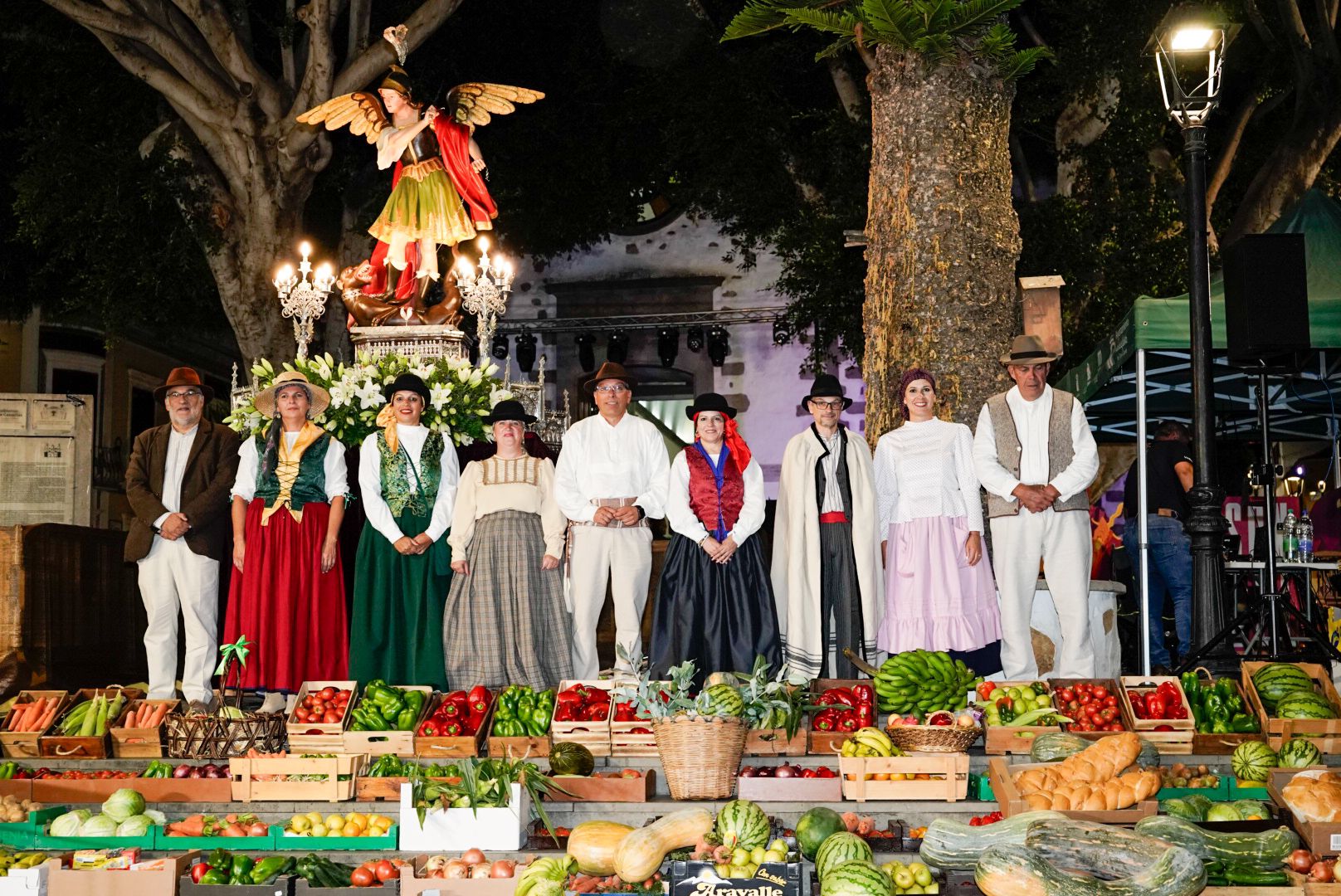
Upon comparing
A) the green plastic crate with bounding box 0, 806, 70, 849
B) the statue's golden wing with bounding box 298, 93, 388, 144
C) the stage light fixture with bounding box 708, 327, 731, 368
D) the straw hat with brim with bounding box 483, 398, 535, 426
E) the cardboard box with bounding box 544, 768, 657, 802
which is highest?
the statue's golden wing with bounding box 298, 93, 388, 144

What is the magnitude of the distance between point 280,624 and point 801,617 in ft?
8.36

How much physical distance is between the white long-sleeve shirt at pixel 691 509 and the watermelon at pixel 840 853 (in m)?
2.36

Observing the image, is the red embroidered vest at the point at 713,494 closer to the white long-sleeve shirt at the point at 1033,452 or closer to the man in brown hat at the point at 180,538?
the white long-sleeve shirt at the point at 1033,452

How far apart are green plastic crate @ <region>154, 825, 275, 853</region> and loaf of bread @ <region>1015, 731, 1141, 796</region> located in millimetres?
2733

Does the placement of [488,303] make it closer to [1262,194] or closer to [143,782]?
[143,782]

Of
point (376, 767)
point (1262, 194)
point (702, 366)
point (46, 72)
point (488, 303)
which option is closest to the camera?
point (376, 767)

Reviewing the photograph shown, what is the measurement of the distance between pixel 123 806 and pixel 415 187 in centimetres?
595

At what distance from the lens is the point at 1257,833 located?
4.43 m

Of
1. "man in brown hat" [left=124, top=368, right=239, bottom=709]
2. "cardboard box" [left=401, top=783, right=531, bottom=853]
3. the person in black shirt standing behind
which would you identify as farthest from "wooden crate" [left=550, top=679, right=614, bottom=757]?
the person in black shirt standing behind

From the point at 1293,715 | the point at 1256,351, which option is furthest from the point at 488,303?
the point at 1293,715

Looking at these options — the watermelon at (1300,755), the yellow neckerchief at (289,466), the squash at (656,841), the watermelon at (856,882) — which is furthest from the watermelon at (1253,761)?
the yellow neckerchief at (289,466)

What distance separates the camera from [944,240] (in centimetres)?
800

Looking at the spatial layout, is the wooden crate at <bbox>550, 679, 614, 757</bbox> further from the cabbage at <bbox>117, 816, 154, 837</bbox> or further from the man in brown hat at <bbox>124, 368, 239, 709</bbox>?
the man in brown hat at <bbox>124, 368, 239, 709</bbox>

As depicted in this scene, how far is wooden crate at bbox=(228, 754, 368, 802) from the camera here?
567cm
